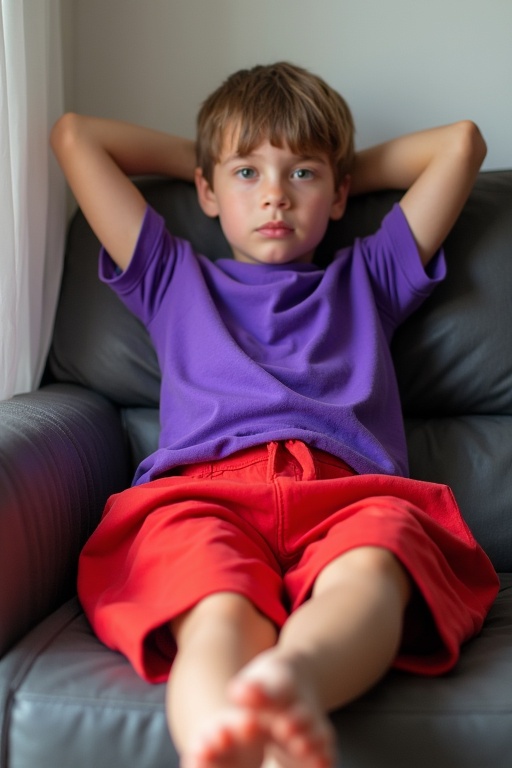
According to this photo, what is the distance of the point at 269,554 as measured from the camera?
1.05 meters

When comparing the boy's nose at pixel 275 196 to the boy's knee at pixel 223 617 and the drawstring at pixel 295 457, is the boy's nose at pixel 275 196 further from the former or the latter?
the boy's knee at pixel 223 617

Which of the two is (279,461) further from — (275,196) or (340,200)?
(340,200)

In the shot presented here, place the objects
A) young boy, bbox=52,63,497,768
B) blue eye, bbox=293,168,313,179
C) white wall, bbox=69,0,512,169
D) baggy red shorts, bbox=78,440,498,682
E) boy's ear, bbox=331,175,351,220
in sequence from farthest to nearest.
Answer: white wall, bbox=69,0,512,169 → boy's ear, bbox=331,175,351,220 → blue eye, bbox=293,168,313,179 → baggy red shorts, bbox=78,440,498,682 → young boy, bbox=52,63,497,768

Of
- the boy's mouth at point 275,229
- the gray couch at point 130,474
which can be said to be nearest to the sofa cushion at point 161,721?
the gray couch at point 130,474

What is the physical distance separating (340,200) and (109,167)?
394 mm

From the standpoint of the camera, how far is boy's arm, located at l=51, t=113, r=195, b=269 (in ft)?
4.58

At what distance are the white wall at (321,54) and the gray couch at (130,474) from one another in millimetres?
253

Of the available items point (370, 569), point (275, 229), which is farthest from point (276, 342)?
point (370, 569)

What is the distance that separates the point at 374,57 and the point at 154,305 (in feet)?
2.33

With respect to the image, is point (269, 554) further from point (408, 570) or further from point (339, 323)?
point (339, 323)

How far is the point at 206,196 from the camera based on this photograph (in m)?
1.48

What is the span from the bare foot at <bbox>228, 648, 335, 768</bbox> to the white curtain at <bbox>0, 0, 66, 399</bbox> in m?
0.79

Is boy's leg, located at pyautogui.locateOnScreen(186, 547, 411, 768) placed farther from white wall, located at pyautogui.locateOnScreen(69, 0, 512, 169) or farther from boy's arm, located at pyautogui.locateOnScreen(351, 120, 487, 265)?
white wall, located at pyautogui.locateOnScreen(69, 0, 512, 169)

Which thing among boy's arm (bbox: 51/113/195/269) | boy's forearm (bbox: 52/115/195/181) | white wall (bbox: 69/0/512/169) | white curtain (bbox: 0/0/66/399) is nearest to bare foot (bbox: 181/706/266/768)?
white curtain (bbox: 0/0/66/399)
